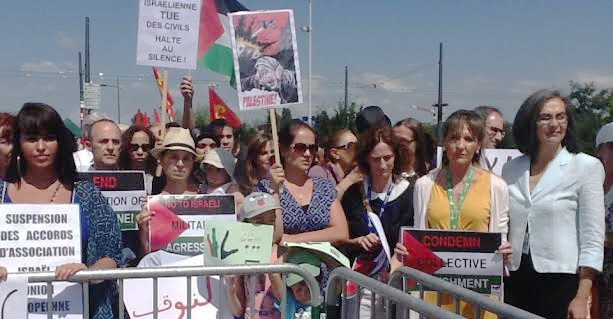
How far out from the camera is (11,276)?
340cm

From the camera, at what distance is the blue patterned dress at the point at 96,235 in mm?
3746

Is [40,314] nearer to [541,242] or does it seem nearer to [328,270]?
[328,270]

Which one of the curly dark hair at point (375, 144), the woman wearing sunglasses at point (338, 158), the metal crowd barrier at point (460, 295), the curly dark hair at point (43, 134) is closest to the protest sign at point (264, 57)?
the curly dark hair at point (375, 144)

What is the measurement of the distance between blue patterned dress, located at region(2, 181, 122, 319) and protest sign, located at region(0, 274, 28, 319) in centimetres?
41

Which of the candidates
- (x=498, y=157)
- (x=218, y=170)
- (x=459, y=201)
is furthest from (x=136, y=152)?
(x=498, y=157)

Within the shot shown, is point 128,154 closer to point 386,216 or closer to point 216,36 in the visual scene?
point 216,36

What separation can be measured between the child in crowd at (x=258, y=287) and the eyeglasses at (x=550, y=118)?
1661mm

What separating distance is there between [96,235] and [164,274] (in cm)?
45

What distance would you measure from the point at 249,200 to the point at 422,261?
1.10 meters

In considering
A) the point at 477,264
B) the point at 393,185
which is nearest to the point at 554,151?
the point at 477,264

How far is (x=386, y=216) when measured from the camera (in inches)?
191

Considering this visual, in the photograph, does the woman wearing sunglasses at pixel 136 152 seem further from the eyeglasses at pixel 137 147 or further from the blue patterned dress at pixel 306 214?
the blue patterned dress at pixel 306 214

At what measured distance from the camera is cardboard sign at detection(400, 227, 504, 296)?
3.94m

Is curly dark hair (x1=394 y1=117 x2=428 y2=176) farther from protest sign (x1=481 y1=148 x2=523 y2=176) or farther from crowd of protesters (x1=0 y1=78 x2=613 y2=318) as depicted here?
protest sign (x1=481 y1=148 x2=523 y2=176)
